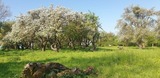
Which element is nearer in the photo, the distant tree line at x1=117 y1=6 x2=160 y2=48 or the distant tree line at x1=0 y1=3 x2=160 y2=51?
the distant tree line at x1=0 y1=3 x2=160 y2=51

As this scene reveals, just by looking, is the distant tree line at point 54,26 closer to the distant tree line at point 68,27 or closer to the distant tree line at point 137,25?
the distant tree line at point 68,27

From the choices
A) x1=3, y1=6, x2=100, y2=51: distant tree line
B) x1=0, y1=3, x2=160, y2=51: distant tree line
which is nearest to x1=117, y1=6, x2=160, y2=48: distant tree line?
x1=0, y1=3, x2=160, y2=51: distant tree line

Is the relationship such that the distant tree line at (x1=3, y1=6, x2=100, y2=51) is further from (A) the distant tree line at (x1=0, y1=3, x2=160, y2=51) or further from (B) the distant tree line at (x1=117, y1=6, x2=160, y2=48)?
(B) the distant tree line at (x1=117, y1=6, x2=160, y2=48)

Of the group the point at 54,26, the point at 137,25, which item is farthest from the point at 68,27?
the point at 137,25

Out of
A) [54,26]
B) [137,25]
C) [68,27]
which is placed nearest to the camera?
[54,26]

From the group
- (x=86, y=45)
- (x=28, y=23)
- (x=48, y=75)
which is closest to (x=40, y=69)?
(x=48, y=75)

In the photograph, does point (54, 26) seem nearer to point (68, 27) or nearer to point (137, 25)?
point (68, 27)

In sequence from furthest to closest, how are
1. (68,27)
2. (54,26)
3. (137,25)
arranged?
1. (137,25)
2. (68,27)
3. (54,26)

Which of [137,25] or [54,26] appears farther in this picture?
[137,25]

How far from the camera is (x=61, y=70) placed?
14.9 metres

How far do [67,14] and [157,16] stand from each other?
4148cm

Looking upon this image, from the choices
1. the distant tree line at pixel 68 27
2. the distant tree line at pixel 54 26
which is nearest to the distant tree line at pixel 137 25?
the distant tree line at pixel 68 27

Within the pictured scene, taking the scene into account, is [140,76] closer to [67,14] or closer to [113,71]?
[113,71]

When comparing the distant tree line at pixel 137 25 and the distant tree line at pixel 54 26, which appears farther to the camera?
the distant tree line at pixel 137 25
